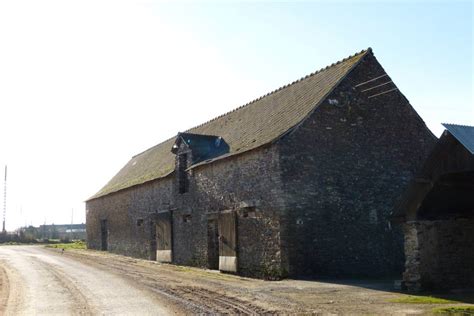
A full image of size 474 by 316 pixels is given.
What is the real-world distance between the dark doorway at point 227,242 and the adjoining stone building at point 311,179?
4 centimetres

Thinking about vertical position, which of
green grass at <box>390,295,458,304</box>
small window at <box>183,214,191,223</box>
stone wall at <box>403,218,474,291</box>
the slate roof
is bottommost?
green grass at <box>390,295,458,304</box>

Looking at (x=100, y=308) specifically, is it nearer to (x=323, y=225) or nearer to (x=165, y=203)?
(x=323, y=225)

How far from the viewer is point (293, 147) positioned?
16.8 metres

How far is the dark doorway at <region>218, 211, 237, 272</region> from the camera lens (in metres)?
18.7

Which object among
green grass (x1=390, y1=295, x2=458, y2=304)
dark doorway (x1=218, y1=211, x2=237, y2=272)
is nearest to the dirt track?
green grass (x1=390, y1=295, x2=458, y2=304)

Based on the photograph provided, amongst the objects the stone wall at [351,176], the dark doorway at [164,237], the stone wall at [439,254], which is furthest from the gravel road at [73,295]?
the stone wall at [439,254]

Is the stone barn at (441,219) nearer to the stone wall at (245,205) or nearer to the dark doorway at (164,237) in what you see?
the stone wall at (245,205)

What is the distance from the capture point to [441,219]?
13242 mm

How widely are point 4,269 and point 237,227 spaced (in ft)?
33.1

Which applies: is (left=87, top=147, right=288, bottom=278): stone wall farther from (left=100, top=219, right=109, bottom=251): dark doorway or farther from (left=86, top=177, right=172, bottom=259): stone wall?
(left=100, top=219, right=109, bottom=251): dark doorway

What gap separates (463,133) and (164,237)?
1629 centimetres

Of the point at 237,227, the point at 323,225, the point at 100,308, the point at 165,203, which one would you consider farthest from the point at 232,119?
the point at 100,308

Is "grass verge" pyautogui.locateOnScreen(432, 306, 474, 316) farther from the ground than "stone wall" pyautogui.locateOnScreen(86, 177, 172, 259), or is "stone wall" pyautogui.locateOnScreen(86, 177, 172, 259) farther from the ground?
"stone wall" pyautogui.locateOnScreen(86, 177, 172, 259)

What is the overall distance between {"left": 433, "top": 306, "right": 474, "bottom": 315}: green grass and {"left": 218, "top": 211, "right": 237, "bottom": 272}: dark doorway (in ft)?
31.6
